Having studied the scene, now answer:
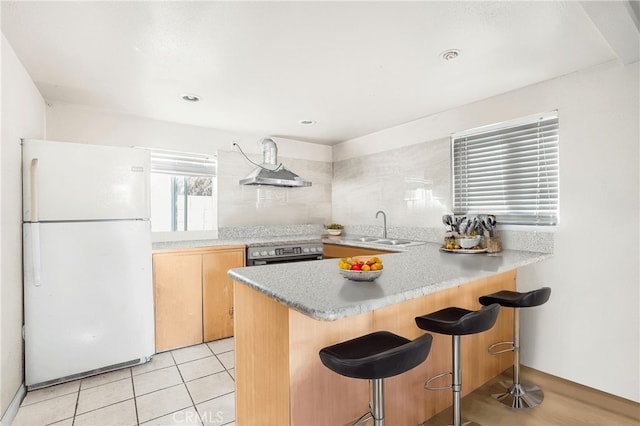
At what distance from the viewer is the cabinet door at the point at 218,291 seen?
3.07 metres

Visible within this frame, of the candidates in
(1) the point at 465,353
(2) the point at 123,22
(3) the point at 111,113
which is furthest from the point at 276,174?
(1) the point at 465,353

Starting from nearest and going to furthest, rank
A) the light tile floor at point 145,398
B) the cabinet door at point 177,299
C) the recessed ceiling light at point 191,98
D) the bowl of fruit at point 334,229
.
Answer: the light tile floor at point 145,398 < the recessed ceiling light at point 191,98 < the cabinet door at point 177,299 < the bowl of fruit at point 334,229

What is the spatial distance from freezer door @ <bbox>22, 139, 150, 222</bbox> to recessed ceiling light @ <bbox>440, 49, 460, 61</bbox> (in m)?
2.37

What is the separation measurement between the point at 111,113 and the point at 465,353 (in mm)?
3710

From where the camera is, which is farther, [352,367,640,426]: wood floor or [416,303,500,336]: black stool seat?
[352,367,640,426]: wood floor

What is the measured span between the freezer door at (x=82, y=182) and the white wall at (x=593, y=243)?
3.15m

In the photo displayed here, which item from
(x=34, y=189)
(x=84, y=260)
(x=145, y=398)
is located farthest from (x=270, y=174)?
(x=145, y=398)

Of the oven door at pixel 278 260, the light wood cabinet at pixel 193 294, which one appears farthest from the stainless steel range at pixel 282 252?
the light wood cabinet at pixel 193 294

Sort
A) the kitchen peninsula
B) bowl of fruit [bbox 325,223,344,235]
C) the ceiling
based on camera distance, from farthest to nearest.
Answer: bowl of fruit [bbox 325,223,344,235] < the ceiling < the kitchen peninsula

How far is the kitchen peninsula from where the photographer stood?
1.27m

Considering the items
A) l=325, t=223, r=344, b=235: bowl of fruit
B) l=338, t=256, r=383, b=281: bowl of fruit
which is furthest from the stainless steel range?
l=338, t=256, r=383, b=281: bowl of fruit

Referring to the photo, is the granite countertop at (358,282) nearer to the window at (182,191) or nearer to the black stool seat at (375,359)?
the black stool seat at (375,359)

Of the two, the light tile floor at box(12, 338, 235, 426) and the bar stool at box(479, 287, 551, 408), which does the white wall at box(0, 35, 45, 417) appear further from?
the bar stool at box(479, 287, 551, 408)

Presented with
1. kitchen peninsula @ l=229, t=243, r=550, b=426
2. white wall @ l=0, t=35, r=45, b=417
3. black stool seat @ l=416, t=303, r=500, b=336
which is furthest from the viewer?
white wall @ l=0, t=35, r=45, b=417
